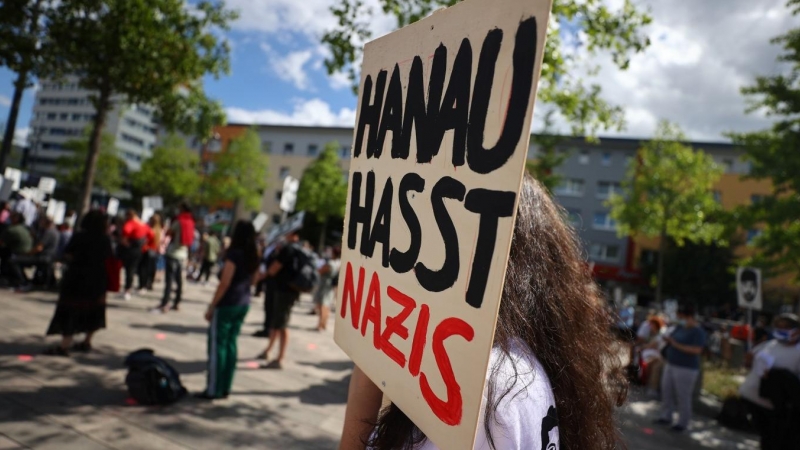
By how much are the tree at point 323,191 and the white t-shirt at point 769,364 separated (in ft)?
128

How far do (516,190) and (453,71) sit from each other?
0.38m

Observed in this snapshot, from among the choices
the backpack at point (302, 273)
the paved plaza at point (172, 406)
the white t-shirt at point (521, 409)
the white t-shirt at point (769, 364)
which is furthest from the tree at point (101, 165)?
the white t-shirt at point (521, 409)

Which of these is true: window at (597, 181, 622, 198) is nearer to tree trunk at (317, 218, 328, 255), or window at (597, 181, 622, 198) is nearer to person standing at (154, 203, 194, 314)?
tree trunk at (317, 218, 328, 255)

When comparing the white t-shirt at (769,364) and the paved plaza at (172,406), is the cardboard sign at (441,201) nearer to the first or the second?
the paved plaza at (172,406)

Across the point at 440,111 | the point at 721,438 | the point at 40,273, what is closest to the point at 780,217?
the point at 721,438

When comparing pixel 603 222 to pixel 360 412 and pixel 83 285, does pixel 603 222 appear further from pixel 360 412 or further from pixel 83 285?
pixel 360 412

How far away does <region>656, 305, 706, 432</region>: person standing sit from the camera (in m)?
6.78

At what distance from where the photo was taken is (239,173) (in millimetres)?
45094

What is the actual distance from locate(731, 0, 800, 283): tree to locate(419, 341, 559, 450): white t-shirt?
13.7 meters

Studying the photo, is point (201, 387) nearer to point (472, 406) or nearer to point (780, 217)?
point (472, 406)

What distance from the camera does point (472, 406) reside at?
95 cm

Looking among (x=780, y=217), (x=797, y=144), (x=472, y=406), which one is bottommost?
(x=472, y=406)

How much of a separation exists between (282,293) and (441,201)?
5.65m

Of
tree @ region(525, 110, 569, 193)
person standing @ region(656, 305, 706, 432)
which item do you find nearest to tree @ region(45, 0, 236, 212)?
person standing @ region(656, 305, 706, 432)
